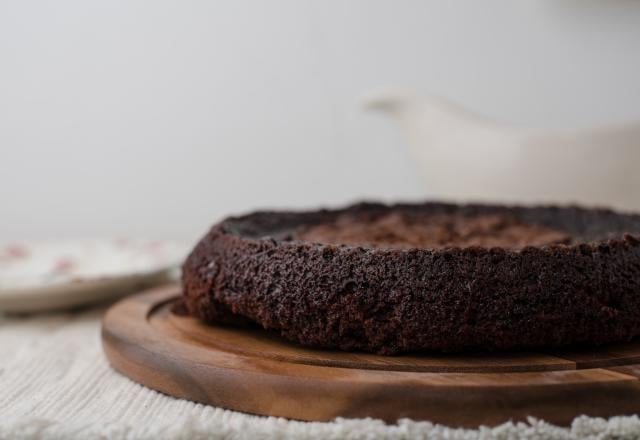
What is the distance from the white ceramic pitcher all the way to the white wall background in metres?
0.78

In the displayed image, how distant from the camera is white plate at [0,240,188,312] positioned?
138 centimetres

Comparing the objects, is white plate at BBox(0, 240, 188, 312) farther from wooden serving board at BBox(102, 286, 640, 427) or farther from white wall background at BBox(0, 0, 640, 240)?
white wall background at BBox(0, 0, 640, 240)

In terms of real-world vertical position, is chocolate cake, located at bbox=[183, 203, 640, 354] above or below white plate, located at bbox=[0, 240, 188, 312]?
above

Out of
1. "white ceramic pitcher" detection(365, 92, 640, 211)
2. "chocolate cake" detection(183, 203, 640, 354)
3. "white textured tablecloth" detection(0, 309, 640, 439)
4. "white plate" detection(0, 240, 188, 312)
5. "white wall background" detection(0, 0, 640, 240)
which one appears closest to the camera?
"white textured tablecloth" detection(0, 309, 640, 439)

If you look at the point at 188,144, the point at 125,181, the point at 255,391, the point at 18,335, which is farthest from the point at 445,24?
the point at 255,391

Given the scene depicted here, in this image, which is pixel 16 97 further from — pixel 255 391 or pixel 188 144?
pixel 255 391

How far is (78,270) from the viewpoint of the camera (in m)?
1.73

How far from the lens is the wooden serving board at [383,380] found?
77cm

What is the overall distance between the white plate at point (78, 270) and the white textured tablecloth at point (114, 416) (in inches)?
5.9

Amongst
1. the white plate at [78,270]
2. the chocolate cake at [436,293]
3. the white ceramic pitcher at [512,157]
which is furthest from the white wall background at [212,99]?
the chocolate cake at [436,293]

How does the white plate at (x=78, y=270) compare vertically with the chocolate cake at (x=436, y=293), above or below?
below

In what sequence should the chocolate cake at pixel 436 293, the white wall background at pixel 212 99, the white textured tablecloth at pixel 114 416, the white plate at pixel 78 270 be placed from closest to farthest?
the white textured tablecloth at pixel 114 416 → the chocolate cake at pixel 436 293 → the white plate at pixel 78 270 → the white wall background at pixel 212 99

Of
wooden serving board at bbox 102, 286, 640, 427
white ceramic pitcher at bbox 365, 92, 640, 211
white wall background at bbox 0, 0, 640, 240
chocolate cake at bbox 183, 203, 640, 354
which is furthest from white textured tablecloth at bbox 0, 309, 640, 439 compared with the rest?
white wall background at bbox 0, 0, 640, 240

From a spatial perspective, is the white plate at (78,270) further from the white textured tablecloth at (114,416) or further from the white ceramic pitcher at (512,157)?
the white ceramic pitcher at (512,157)
